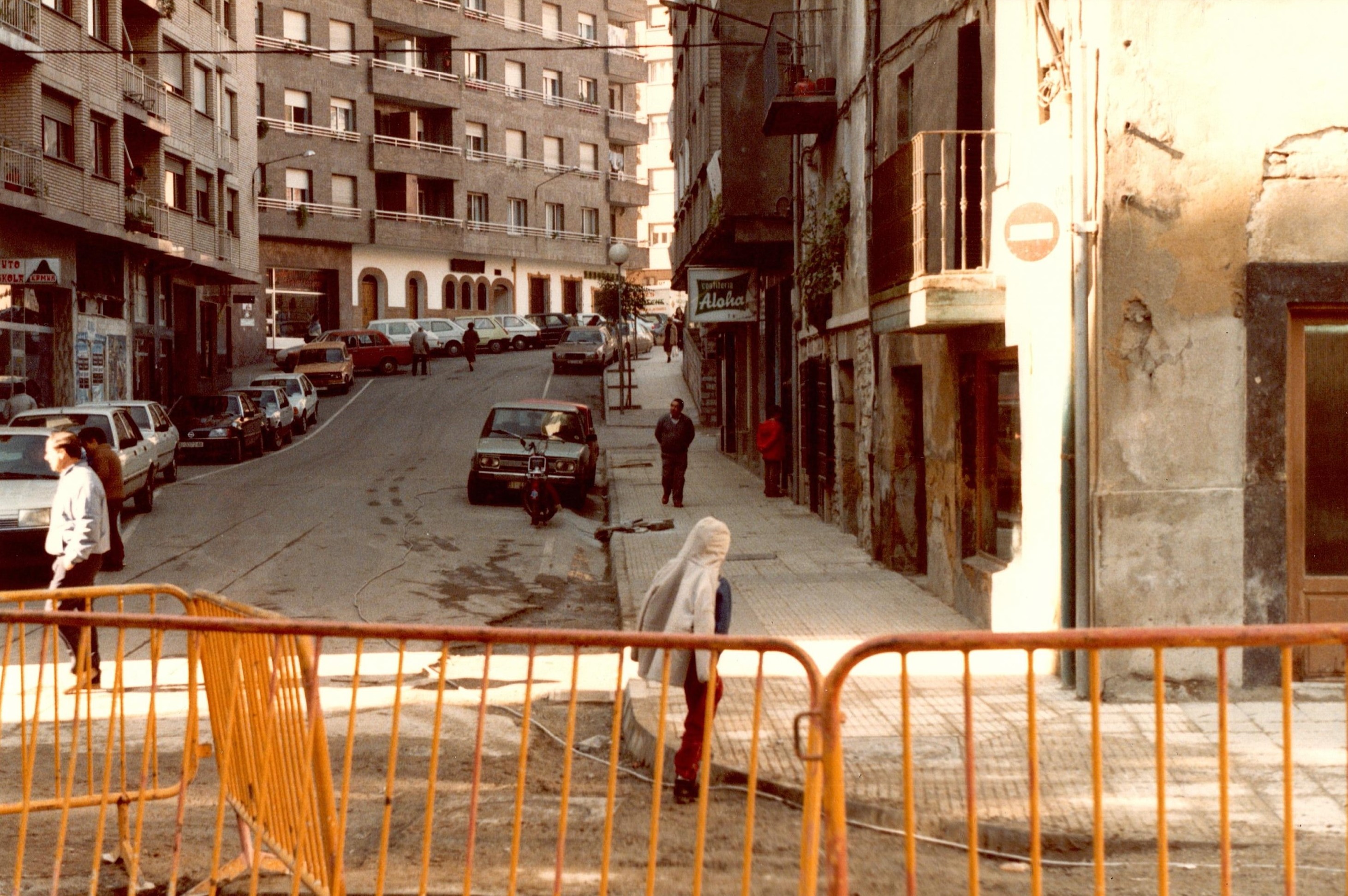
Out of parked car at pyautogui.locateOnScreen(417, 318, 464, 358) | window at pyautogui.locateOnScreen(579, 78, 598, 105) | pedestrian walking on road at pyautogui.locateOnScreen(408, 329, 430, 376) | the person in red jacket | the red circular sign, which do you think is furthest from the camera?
window at pyautogui.locateOnScreen(579, 78, 598, 105)

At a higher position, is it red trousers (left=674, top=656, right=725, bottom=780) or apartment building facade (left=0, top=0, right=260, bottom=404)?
apartment building facade (left=0, top=0, right=260, bottom=404)

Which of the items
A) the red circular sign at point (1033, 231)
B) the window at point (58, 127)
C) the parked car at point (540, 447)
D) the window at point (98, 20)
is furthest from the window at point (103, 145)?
the red circular sign at point (1033, 231)

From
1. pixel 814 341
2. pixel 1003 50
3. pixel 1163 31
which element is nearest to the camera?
pixel 1163 31

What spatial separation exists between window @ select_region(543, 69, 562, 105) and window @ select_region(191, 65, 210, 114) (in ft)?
93.8

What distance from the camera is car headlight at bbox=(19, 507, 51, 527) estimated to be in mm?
15023

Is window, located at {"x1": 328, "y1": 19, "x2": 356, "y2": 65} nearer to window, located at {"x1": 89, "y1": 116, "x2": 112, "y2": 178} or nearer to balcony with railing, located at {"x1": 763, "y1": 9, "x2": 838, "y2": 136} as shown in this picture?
window, located at {"x1": 89, "y1": 116, "x2": 112, "y2": 178}

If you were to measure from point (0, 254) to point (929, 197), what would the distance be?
71.4ft

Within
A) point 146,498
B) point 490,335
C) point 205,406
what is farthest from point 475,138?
point 146,498

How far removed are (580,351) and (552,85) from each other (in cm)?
2574

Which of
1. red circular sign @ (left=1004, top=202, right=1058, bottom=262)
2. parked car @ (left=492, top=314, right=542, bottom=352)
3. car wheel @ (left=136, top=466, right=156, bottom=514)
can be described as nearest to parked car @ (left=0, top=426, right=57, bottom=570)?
car wheel @ (left=136, top=466, right=156, bottom=514)

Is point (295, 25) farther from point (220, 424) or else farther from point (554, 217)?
point (220, 424)

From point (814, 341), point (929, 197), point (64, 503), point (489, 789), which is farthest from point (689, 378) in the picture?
point (489, 789)

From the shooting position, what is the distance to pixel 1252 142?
362 inches

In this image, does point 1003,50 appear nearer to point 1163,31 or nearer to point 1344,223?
point 1163,31
